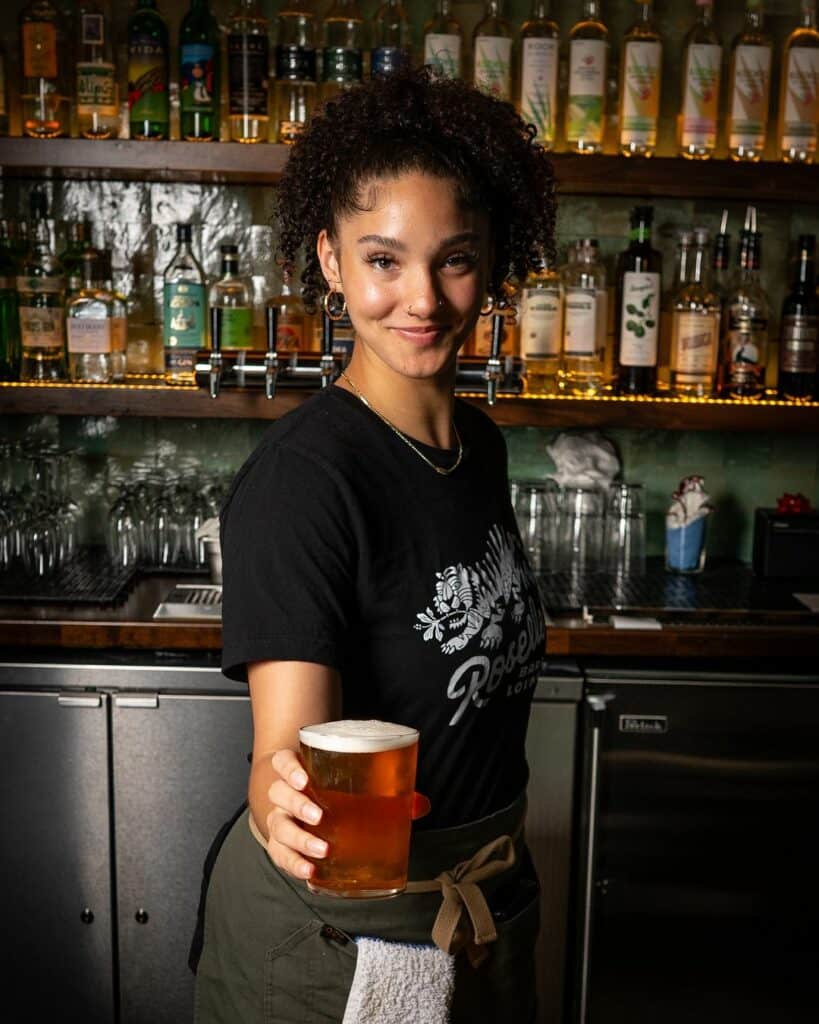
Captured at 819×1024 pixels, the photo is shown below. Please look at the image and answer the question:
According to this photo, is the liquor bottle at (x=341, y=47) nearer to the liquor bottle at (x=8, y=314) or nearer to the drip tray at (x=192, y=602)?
the liquor bottle at (x=8, y=314)

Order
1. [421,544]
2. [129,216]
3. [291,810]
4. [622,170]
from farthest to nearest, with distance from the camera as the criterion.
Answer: [129,216], [622,170], [421,544], [291,810]

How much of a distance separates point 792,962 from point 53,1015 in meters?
1.46

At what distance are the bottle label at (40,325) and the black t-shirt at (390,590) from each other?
5.20 ft

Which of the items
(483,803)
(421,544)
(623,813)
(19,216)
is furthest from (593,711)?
(19,216)

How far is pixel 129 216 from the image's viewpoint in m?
2.93

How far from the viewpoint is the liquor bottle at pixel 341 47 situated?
2627mm

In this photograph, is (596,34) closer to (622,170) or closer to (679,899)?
(622,170)

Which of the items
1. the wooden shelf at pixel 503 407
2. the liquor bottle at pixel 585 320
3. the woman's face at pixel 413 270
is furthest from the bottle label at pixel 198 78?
the woman's face at pixel 413 270

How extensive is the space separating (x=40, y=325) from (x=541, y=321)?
1104 millimetres

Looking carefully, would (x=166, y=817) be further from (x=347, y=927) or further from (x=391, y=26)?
(x=391, y=26)

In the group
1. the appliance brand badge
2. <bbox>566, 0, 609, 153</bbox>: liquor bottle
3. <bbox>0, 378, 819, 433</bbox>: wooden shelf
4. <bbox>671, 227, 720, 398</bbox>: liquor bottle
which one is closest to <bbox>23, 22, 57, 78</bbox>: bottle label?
<bbox>0, 378, 819, 433</bbox>: wooden shelf

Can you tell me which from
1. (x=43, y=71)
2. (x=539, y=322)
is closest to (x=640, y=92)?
(x=539, y=322)

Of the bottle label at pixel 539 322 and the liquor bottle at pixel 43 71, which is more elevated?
the liquor bottle at pixel 43 71

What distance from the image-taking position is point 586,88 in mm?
2654
